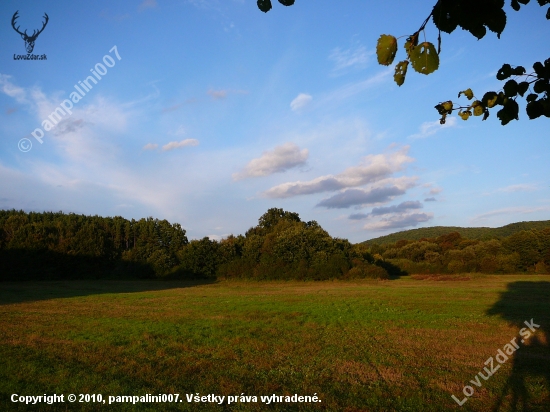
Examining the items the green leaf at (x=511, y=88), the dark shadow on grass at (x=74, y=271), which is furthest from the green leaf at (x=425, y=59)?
the dark shadow on grass at (x=74, y=271)

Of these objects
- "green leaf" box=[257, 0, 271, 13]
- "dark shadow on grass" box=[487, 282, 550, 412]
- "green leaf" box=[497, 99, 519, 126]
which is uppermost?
"green leaf" box=[257, 0, 271, 13]

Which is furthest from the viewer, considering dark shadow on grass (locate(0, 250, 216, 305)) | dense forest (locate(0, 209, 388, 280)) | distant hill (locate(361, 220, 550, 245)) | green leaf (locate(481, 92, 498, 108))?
distant hill (locate(361, 220, 550, 245))

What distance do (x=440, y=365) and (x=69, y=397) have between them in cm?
706

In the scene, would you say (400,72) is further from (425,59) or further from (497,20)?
(497,20)

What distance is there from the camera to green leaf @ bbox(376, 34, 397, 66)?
82.5 inches

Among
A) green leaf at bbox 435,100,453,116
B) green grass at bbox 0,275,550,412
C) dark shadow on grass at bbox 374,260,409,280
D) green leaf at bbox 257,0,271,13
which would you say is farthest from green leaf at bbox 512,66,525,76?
dark shadow on grass at bbox 374,260,409,280

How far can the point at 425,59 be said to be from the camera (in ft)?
6.87

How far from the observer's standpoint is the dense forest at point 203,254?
4591cm

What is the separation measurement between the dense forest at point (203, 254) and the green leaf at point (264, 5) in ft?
141

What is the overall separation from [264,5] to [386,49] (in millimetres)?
762

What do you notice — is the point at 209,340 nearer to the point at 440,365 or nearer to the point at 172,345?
the point at 172,345

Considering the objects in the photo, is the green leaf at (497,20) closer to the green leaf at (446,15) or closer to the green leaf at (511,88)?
the green leaf at (446,15)

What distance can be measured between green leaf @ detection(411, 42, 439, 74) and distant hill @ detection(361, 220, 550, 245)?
3163 inches

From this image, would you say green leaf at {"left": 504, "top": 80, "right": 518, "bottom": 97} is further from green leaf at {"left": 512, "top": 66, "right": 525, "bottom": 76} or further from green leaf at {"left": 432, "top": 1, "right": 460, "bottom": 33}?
green leaf at {"left": 432, "top": 1, "right": 460, "bottom": 33}
